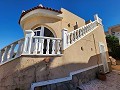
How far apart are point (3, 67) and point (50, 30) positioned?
4679mm

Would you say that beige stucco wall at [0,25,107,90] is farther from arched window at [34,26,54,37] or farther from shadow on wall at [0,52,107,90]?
arched window at [34,26,54,37]

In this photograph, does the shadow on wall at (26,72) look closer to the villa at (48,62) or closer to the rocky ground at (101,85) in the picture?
the villa at (48,62)

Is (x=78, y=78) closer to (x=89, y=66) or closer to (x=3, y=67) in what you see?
(x=89, y=66)

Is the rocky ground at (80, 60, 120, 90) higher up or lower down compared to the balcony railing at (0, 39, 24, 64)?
lower down

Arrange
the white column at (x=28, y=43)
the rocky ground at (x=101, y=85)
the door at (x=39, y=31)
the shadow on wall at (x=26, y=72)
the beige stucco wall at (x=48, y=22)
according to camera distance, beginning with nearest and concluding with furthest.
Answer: the shadow on wall at (x=26, y=72) < the white column at (x=28, y=43) < the rocky ground at (x=101, y=85) < the door at (x=39, y=31) < the beige stucco wall at (x=48, y=22)

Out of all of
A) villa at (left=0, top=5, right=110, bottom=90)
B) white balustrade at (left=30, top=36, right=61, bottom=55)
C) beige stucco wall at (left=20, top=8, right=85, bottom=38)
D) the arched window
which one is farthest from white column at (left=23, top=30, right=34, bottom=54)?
beige stucco wall at (left=20, top=8, right=85, bottom=38)

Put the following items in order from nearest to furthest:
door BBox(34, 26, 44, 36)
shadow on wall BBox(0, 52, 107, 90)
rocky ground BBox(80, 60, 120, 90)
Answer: shadow on wall BBox(0, 52, 107, 90), rocky ground BBox(80, 60, 120, 90), door BBox(34, 26, 44, 36)

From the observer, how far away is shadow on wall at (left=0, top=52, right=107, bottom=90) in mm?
3861

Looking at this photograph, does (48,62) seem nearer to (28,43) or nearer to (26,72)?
(26,72)

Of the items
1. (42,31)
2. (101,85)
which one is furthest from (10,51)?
(101,85)

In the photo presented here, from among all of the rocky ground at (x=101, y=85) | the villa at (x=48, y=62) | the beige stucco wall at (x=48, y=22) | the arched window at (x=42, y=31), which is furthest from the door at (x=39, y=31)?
the rocky ground at (x=101, y=85)

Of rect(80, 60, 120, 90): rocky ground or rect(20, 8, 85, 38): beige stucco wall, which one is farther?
rect(20, 8, 85, 38): beige stucco wall

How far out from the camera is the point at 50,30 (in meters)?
8.21

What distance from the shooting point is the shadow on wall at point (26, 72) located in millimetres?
3861
